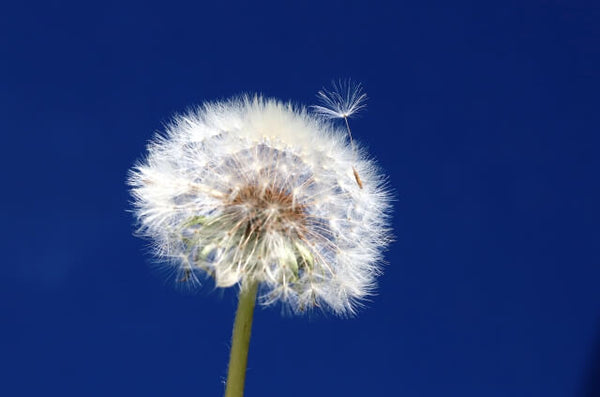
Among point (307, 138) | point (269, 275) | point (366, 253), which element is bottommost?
point (269, 275)

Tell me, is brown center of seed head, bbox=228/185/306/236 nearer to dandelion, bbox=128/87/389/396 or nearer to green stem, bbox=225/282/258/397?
dandelion, bbox=128/87/389/396

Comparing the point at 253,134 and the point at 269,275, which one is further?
the point at 253,134

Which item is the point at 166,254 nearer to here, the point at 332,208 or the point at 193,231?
the point at 193,231

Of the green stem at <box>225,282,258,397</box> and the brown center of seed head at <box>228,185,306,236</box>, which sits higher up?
the brown center of seed head at <box>228,185,306,236</box>

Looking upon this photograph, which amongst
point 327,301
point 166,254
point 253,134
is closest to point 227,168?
point 253,134

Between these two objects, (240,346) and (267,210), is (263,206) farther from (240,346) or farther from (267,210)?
(240,346)

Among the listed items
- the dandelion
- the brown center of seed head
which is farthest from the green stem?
the brown center of seed head

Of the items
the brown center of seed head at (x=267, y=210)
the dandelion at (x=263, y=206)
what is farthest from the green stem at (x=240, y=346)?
the brown center of seed head at (x=267, y=210)

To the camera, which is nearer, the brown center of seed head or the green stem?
the green stem
